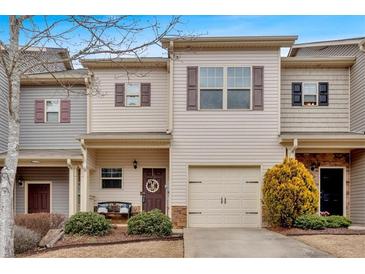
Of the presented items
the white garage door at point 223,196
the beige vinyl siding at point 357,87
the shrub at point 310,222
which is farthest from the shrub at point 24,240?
the beige vinyl siding at point 357,87

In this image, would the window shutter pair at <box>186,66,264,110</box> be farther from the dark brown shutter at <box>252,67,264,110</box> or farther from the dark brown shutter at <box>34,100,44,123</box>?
the dark brown shutter at <box>34,100,44,123</box>

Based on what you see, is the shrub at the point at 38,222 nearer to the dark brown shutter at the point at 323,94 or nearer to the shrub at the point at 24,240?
the shrub at the point at 24,240

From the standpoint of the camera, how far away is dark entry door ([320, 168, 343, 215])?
48.8 ft

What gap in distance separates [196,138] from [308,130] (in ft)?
11.7

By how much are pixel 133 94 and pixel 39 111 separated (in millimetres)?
3180

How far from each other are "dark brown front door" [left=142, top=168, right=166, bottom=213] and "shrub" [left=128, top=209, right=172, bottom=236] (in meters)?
3.59

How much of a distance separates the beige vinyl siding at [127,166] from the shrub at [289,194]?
12.9 feet

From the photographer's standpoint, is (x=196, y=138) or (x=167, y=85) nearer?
(x=196, y=138)

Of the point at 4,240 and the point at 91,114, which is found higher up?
the point at 91,114
